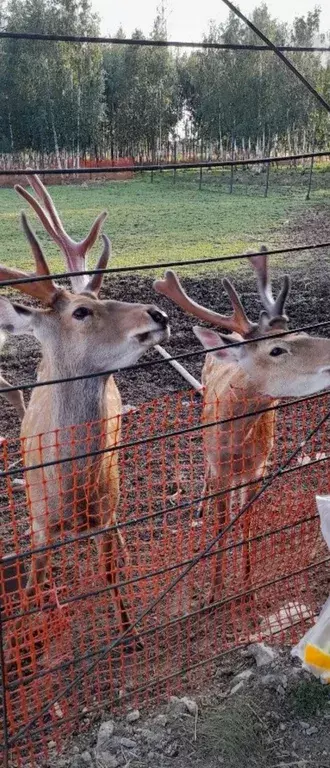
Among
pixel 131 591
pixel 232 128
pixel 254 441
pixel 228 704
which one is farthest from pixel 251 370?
pixel 232 128

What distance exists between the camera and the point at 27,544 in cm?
492

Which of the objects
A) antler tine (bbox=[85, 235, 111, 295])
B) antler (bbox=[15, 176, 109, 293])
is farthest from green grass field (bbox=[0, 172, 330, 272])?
antler tine (bbox=[85, 235, 111, 295])

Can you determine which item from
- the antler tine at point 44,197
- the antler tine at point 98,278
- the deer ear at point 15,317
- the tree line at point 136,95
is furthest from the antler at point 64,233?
the tree line at point 136,95

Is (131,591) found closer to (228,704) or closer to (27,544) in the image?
(228,704)

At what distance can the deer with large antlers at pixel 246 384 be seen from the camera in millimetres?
4203

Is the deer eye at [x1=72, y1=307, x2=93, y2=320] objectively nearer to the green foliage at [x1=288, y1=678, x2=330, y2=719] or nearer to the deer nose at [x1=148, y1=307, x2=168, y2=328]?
the deer nose at [x1=148, y1=307, x2=168, y2=328]

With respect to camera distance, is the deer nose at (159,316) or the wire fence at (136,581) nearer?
the wire fence at (136,581)

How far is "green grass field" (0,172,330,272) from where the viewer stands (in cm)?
1401

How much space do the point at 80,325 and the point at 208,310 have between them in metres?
0.97

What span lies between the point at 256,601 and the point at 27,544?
1653 mm

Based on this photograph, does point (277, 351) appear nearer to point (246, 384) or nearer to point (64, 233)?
point (246, 384)

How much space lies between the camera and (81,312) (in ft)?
12.9

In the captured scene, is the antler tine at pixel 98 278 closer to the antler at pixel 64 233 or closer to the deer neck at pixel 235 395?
the antler at pixel 64 233

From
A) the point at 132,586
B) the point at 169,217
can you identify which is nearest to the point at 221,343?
the point at 132,586
